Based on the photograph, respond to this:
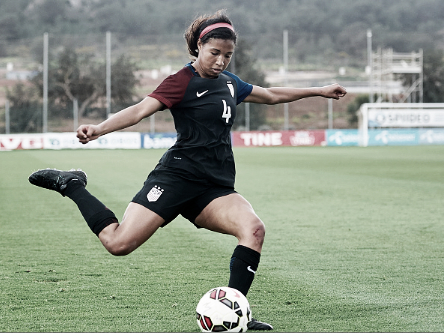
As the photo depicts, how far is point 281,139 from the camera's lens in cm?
4216

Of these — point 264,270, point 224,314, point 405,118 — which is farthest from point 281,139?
point 224,314

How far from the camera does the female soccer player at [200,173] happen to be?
13.6 ft

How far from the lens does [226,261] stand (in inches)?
253

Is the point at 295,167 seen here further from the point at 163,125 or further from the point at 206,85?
the point at 163,125

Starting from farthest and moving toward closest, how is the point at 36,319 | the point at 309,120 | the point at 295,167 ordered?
the point at 309,120
the point at 295,167
the point at 36,319

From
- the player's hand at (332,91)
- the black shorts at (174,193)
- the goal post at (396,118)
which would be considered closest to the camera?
the black shorts at (174,193)

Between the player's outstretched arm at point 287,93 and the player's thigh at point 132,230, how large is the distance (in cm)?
122

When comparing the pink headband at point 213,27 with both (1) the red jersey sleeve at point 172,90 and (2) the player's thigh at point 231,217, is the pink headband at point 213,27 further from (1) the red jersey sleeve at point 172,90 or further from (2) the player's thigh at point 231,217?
(2) the player's thigh at point 231,217

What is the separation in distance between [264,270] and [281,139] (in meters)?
36.5

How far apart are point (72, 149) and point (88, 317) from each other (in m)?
35.9

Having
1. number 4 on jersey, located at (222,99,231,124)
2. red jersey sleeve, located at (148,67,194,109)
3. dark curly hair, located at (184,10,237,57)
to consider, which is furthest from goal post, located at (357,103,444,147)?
red jersey sleeve, located at (148,67,194,109)

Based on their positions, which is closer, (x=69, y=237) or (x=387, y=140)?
(x=69, y=237)

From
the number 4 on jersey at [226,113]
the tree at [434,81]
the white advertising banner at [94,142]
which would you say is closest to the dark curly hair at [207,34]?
the number 4 on jersey at [226,113]

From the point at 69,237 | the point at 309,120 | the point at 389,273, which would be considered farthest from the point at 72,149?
the point at 389,273
